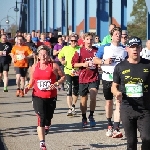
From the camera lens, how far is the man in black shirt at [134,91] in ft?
23.4

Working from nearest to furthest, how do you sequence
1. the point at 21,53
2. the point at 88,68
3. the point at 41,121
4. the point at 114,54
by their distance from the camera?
the point at 41,121 < the point at 114,54 < the point at 88,68 < the point at 21,53

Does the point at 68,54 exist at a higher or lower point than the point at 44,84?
higher

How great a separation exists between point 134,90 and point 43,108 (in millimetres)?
2256

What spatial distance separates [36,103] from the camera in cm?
912

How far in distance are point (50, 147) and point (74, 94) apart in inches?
157

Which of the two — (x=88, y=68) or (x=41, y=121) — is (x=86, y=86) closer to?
(x=88, y=68)

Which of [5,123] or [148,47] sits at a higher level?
[148,47]

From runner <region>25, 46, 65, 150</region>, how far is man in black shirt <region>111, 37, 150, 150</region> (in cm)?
198

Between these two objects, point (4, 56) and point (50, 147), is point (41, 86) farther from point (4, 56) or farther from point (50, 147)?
point (4, 56)

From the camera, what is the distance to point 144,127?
7.09m

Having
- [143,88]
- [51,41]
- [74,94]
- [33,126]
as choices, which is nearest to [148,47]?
[74,94]

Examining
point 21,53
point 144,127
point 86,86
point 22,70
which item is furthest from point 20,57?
point 144,127

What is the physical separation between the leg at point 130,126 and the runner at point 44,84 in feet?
6.71

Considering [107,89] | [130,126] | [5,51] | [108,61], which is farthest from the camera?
[5,51]
